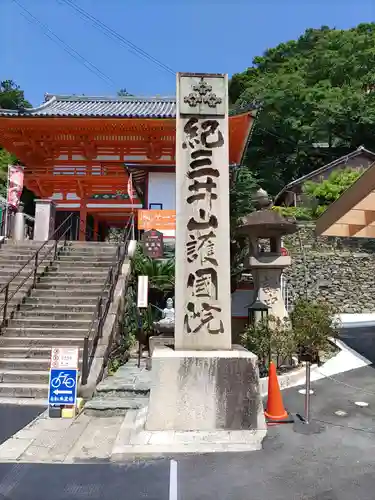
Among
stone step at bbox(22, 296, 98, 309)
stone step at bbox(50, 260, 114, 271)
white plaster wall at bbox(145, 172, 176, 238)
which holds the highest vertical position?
white plaster wall at bbox(145, 172, 176, 238)

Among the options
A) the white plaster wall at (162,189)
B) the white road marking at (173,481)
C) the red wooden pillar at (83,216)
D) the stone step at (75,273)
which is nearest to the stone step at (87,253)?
the stone step at (75,273)

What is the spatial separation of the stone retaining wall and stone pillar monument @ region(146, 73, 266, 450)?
14.5 m

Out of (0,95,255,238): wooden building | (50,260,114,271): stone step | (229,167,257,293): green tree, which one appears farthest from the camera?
(0,95,255,238): wooden building

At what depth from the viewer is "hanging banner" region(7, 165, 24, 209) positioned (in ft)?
52.1

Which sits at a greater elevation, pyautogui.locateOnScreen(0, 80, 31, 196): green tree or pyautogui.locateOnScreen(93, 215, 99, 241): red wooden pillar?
pyautogui.locateOnScreen(0, 80, 31, 196): green tree

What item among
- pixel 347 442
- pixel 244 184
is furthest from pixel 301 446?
pixel 244 184

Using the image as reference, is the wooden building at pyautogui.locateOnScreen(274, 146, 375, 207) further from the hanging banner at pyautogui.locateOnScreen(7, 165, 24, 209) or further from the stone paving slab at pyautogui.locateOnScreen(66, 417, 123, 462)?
the stone paving slab at pyautogui.locateOnScreen(66, 417, 123, 462)

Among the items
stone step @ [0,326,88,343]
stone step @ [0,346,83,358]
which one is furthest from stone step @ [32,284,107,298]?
stone step @ [0,346,83,358]

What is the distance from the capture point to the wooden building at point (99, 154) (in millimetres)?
16062

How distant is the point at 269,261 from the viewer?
30.5 ft

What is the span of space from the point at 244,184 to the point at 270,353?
9.46 m

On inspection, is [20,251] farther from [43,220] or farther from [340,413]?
[340,413]

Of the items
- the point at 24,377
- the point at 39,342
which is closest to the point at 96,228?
the point at 39,342

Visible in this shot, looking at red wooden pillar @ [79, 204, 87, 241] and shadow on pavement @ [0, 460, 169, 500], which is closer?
shadow on pavement @ [0, 460, 169, 500]
